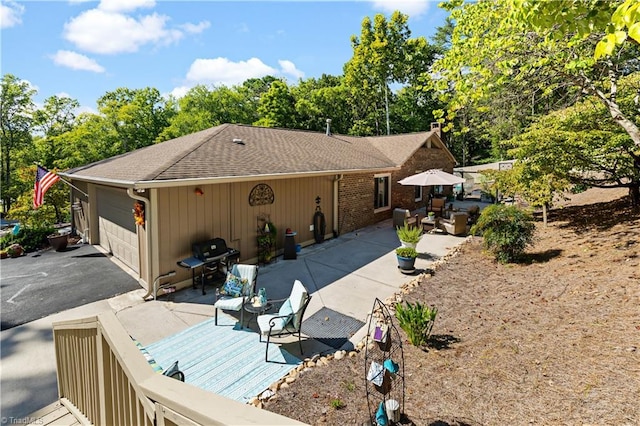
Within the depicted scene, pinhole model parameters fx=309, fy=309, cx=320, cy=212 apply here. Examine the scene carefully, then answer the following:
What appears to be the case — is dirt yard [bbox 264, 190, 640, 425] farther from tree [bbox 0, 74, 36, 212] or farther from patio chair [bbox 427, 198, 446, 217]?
tree [bbox 0, 74, 36, 212]

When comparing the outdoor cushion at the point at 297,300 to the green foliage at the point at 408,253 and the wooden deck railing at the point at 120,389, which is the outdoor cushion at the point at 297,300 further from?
the green foliage at the point at 408,253

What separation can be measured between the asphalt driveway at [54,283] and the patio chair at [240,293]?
3.05m

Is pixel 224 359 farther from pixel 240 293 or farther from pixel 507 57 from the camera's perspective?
pixel 507 57

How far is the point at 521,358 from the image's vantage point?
4.34m

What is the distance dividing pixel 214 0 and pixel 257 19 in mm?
1253

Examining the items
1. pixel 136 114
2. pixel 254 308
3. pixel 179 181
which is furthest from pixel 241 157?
pixel 136 114

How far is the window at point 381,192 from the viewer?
14.5 m

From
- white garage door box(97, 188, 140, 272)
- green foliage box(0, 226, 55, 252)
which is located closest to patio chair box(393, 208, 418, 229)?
white garage door box(97, 188, 140, 272)

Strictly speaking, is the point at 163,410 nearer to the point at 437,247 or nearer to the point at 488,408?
the point at 488,408

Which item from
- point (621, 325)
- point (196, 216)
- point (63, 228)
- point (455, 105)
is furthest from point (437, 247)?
point (63, 228)

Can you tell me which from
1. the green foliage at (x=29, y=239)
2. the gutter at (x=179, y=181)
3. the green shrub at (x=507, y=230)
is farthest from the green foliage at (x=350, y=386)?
the green foliage at (x=29, y=239)

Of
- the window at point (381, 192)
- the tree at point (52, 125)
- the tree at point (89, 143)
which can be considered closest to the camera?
the window at point (381, 192)

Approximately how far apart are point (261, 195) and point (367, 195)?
5.88 m

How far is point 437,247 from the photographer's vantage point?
10.8 m
